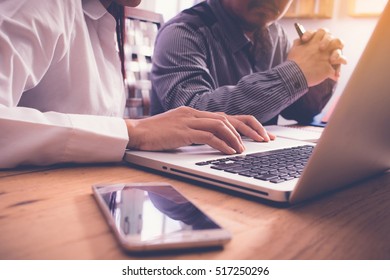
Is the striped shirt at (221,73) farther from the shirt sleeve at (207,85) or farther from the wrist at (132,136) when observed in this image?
the wrist at (132,136)

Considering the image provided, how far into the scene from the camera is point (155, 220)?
0.92ft

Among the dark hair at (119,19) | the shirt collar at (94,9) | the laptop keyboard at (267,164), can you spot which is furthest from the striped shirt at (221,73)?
the laptop keyboard at (267,164)

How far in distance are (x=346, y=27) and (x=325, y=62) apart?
4.04ft

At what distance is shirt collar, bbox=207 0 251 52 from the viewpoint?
124 centimetres

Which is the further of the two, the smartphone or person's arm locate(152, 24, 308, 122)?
person's arm locate(152, 24, 308, 122)

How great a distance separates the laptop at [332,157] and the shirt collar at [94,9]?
0.43 meters

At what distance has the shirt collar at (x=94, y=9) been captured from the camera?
796mm

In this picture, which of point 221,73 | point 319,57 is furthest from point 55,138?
point 221,73

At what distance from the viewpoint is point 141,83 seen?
1.35 metres

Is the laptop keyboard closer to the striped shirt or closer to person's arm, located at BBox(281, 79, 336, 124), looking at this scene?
the striped shirt

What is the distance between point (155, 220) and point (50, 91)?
1.79 feet

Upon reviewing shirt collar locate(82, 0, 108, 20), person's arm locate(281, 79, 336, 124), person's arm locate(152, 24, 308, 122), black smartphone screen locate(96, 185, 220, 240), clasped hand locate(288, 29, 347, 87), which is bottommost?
person's arm locate(281, 79, 336, 124)

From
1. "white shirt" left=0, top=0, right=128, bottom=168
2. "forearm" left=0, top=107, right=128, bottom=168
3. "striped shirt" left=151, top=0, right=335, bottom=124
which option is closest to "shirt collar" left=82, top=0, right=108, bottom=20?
"white shirt" left=0, top=0, right=128, bottom=168

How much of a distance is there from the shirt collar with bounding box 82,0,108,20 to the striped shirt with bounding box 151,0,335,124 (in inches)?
11.0
